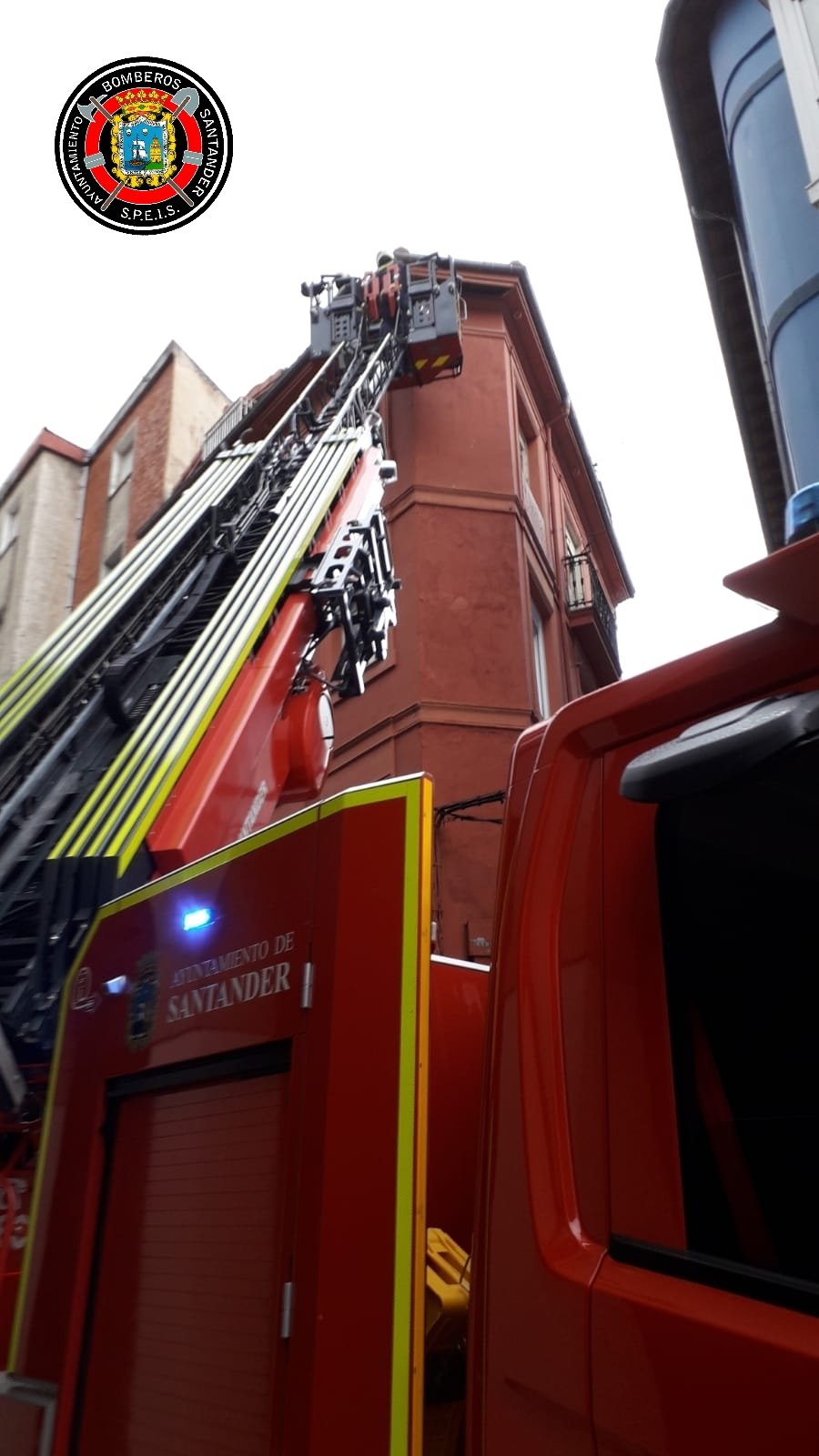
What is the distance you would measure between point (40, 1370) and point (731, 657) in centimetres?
243

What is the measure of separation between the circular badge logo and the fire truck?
21.2ft

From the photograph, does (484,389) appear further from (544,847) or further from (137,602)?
(544,847)

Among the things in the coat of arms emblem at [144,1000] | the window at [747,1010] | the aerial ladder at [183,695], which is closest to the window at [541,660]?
the aerial ladder at [183,695]

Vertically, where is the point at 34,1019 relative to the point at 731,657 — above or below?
below

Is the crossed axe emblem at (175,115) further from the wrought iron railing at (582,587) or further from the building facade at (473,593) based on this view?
the wrought iron railing at (582,587)

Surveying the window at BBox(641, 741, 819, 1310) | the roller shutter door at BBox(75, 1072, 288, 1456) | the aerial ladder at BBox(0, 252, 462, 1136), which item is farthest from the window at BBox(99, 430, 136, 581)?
the window at BBox(641, 741, 819, 1310)

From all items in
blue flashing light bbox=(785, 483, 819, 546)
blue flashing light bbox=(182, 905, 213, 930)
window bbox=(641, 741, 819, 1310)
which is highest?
blue flashing light bbox=(785, 483, 819, 546)

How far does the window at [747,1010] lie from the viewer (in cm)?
140

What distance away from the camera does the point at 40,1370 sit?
2.69 meters

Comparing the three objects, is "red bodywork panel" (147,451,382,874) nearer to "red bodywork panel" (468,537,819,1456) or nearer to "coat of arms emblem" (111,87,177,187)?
"red bodywork panel" (468,537,819,1456)

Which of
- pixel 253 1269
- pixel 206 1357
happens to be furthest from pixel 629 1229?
pixel 206 1357

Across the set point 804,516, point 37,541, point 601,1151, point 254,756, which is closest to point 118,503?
point 37,541

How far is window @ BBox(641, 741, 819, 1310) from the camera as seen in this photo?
1401mm

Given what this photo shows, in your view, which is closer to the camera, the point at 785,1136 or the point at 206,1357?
the point at 785,1136
